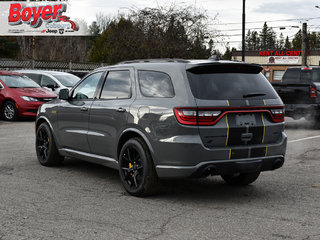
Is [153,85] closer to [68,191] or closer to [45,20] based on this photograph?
[68,191]

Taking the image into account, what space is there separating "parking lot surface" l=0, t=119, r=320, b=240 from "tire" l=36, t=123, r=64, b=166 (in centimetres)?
14

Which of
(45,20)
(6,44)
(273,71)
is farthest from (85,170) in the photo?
(273,71)

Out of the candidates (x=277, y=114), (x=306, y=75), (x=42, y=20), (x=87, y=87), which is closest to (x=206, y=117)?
(x=277, y=114)

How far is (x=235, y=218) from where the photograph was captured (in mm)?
5234

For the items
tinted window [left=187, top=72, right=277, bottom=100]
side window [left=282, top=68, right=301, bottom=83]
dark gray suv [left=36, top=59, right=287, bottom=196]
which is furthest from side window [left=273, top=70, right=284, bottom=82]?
tinted window [left=187, top=72, right=277, bottom=100]

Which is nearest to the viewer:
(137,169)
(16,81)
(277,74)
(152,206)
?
(152,206)

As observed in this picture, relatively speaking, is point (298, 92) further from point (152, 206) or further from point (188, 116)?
point (152, 206)

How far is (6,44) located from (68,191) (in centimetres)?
4947

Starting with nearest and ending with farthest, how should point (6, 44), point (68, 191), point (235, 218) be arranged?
point (235, 218) < point (68, 191) < point (6, 44)

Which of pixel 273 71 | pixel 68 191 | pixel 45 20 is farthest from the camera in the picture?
pixel 273 71

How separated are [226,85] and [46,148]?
370 centimetres

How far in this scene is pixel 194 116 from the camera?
5.58m

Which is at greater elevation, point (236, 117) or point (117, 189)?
point (236, 117)

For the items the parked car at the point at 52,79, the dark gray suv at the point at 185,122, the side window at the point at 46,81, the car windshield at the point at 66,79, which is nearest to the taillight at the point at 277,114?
the dark gray suv at the point at 185,122
